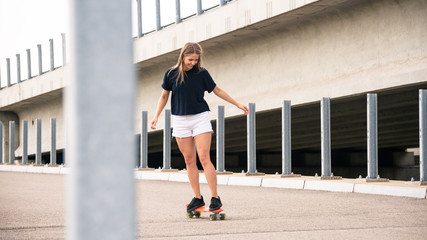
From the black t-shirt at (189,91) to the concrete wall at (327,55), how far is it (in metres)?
8.34

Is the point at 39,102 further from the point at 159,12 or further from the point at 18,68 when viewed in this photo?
the point at 159,12

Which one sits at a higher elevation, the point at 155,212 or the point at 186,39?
the point at 186,39

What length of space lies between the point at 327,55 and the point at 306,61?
2.85 feet

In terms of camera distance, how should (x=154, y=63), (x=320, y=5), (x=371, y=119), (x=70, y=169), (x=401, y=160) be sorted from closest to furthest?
(x=70, y=169) < (x=371, y=119) < (x=320, y=5) < (x=154, y=63) < (x=401, y=160)

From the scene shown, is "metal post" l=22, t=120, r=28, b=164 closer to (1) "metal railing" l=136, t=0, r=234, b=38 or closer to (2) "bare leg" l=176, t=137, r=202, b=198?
(1) "metal railing" l=136, t=0, r=234, b=38

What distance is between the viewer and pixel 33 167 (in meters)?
23.0

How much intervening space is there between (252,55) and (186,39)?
2321 mm

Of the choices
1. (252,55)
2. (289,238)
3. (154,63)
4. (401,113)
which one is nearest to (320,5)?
(252,55)

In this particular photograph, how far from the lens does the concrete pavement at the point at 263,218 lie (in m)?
5.59

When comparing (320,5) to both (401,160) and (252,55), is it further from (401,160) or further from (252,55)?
(401,160)

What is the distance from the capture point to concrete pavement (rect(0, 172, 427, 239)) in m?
5.59

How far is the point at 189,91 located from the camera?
22.5 ft

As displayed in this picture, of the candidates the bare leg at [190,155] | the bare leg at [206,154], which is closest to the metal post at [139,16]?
the bare leg at [190,155]

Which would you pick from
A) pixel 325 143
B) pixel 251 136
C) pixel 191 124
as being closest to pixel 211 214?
pixel 191 124
